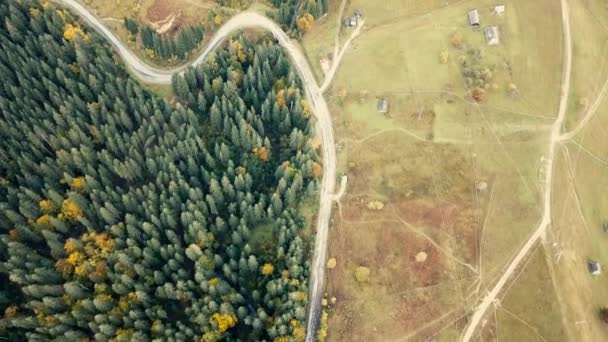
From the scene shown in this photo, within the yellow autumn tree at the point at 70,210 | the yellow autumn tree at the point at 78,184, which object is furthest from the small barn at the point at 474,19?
the yellow autumn tree at the point at 70,210

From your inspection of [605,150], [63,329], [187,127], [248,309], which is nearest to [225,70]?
[187,127]

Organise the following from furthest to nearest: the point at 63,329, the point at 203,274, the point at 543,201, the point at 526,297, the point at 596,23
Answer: the point at 596,23
the point at 543,201
the point at 526,297
the point at 203,274
the point at 63,329

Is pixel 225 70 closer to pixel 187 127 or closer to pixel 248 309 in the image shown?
pixel 187 127

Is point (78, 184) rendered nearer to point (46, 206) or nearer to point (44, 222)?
point (46, 206)

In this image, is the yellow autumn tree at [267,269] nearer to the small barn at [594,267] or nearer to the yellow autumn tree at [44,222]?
the yellow autumn tree at [44,222]

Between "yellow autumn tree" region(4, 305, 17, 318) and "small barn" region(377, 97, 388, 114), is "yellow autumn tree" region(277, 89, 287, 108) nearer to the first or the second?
"small barn" region(377, 97, 388, 114)
